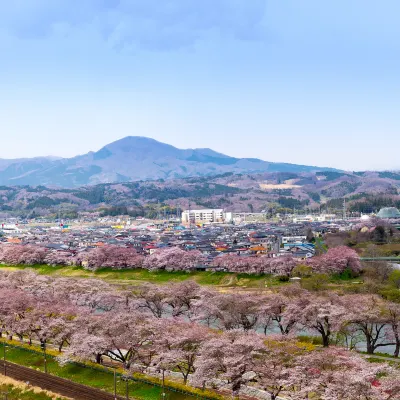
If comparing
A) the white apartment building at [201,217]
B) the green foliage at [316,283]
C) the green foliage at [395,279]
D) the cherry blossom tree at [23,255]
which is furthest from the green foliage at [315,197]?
the green foliage at [316,283]

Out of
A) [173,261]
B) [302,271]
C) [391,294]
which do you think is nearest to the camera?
[391,294]

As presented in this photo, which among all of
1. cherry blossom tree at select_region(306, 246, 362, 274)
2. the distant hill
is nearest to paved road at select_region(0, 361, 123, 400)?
cherry blossom tree at select_region(306, 246, 362, 274)

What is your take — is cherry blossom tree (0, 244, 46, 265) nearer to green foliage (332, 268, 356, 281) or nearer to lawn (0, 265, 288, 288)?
lawn (0, 265, 288, 288)

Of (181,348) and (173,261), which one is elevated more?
(181,348)

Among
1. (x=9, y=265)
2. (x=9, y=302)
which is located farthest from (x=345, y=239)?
(x=9, y=302)

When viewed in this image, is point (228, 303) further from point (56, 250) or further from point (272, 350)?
point (56, 250)

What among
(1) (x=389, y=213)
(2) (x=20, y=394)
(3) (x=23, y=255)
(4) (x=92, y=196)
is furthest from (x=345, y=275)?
(4) (x=92, y=196)

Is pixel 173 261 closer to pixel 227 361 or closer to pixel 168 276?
pixel 168 276

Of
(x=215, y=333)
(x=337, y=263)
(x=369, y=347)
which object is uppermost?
(x=337, y=263)
